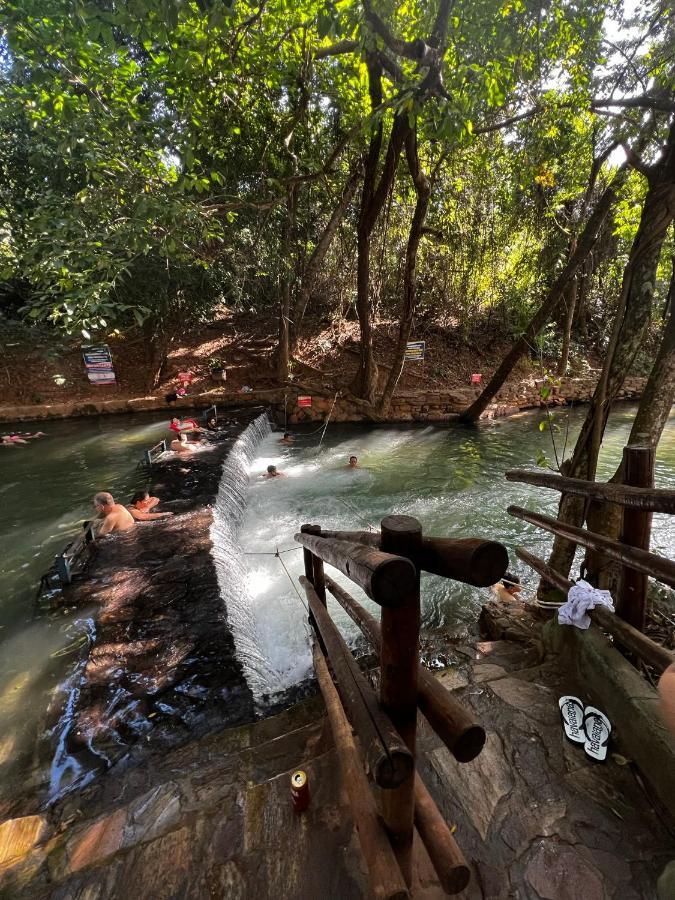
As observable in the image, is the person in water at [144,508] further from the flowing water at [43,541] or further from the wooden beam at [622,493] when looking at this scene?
the wooden beam at [622,493]

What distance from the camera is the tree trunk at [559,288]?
5.13 metres

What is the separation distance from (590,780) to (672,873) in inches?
31.3

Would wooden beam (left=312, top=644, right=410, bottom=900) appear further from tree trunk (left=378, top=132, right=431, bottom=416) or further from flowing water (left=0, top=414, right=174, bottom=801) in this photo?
tree trunk (left=378, top=132, right=431, bottom=416)

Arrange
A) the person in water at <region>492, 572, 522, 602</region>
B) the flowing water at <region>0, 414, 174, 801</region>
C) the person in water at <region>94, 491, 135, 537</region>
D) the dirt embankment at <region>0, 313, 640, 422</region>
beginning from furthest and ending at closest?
1. the dirt embankment at <region>0, 313, 640, 422</region>
2. the person in water at <region>94, 491, 135, 537</region>
3. the person in water at <region>492, 572, 522, 602</region>
4. the flowing water at <region>0, 414, 174, 801</region>

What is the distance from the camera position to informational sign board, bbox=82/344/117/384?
13.0 meters

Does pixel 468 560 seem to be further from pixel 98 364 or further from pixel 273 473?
pixel 98 364

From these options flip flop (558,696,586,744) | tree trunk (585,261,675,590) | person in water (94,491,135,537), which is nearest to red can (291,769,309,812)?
flip flop (558,696,586,744)

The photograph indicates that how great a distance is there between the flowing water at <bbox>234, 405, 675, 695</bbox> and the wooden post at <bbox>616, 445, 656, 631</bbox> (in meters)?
0.41

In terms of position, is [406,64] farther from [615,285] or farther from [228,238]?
[615,285]

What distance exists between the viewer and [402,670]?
1255 mm

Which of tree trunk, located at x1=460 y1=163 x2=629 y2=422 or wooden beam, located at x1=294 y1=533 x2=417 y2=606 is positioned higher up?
tree trunk, located at x1=460 y1=163 x2=629 y2=422

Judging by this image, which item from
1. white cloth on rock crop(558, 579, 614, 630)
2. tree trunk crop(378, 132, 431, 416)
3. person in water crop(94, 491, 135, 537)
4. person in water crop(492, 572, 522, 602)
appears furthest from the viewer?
tree trunk crop(378, 132, 431, 416)

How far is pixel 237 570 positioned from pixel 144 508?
208 cm

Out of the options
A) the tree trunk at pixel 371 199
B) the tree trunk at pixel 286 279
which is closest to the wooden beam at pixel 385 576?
the tree trunk at pixel 371 199
